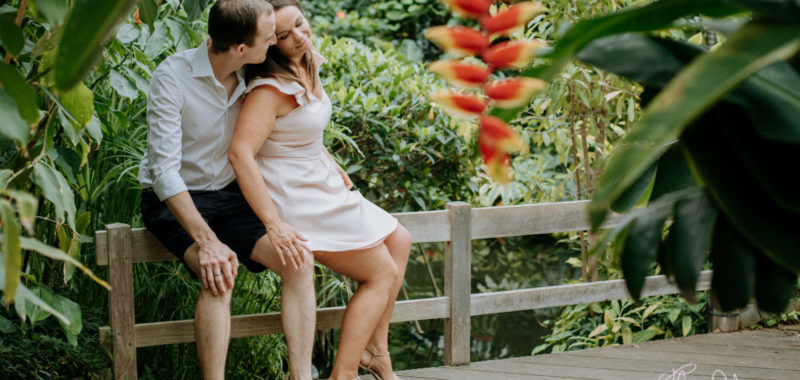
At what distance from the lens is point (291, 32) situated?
2.39 m

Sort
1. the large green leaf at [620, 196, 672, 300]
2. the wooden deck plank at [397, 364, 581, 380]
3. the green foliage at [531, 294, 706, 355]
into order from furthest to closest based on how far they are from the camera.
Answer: the green foliage at [531, 294, 706, 355]
the wooden deck plank at [397, 364, 581, 380]
the large green leaf at [620, 196, 672, 300]

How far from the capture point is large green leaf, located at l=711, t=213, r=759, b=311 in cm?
73

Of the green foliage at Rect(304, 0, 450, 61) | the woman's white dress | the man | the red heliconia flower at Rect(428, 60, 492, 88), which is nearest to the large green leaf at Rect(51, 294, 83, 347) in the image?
the man

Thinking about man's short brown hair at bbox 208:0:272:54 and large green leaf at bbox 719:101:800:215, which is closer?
large green leaf at bbox 719:101:800:215

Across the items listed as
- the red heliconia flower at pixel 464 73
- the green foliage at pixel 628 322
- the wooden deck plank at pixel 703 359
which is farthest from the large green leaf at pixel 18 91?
the green foliage at pixel 628 322

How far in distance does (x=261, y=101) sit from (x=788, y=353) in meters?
2.26

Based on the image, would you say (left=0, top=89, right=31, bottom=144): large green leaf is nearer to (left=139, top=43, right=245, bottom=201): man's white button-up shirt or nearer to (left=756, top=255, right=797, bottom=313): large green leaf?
(left=756, top=255, right=797, bottom=313): large green leaf

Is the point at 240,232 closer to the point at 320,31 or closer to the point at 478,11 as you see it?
the point at 478,11

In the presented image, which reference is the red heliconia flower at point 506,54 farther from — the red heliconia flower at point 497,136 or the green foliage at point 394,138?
the green foliage at point 394,138

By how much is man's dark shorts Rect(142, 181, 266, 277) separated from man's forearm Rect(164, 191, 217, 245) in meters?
0.12

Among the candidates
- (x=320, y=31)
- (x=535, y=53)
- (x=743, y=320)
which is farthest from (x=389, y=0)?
(x=535, y=53)

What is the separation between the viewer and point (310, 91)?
2439 millimetres

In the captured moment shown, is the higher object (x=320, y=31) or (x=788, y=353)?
(x=320, y=31)

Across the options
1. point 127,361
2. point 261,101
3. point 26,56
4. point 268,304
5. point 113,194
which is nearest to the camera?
point 26,56
